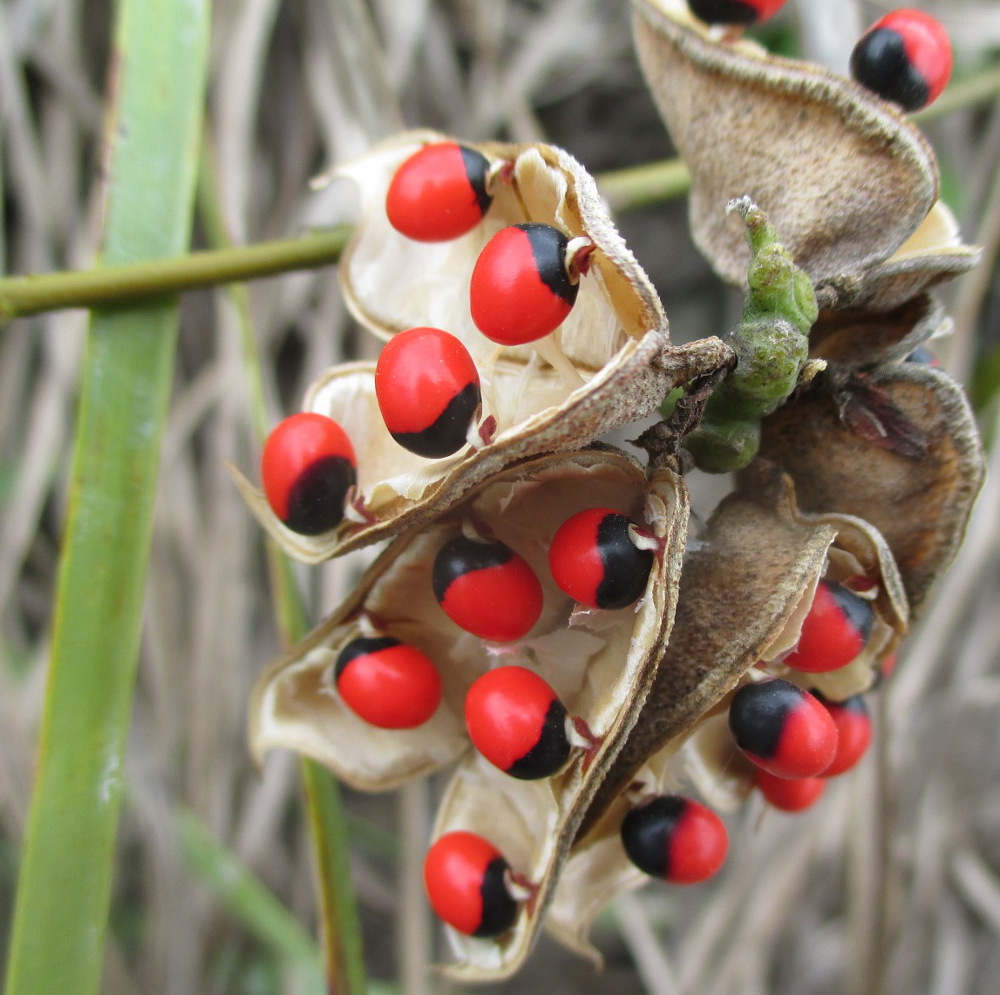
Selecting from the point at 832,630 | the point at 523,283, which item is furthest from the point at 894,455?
the point at 523,283

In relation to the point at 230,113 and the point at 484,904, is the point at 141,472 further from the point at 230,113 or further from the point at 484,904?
the point at 230,113

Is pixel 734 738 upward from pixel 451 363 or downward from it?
downward

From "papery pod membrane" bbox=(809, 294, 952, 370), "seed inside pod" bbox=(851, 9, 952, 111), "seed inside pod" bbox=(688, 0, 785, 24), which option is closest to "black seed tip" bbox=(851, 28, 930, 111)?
"seed inside pod" bbox=(851, 9, 952, 111)

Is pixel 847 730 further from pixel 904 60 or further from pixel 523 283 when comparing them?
pixel 904 60

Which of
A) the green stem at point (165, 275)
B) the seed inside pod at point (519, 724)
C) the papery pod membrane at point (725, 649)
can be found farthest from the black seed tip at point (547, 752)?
Answer: the green stem at point (165, 275)

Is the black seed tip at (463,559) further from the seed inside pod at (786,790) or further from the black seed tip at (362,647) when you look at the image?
the seed inside pod at (786,790)
